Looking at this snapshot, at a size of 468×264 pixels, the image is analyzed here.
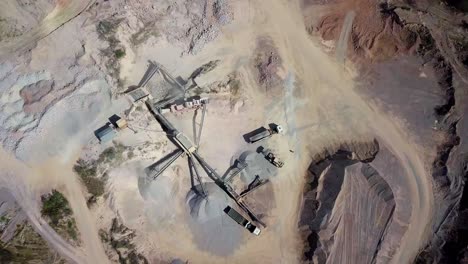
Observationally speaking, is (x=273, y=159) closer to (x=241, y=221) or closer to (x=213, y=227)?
(x=241, y=221)

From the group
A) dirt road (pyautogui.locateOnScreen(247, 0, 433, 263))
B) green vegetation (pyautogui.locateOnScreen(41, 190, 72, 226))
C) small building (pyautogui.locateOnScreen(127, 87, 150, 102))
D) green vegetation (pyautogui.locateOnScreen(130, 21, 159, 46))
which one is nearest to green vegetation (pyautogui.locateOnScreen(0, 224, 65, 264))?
green vegetation (pyautogui.locateOnScreen(41, 190, 72, 226))

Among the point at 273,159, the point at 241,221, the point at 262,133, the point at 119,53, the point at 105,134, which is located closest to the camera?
the point at 105,134

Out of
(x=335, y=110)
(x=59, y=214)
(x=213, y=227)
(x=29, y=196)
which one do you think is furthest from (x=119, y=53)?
(x=335, y=110)

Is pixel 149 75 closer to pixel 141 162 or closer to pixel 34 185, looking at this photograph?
pixel 141 162

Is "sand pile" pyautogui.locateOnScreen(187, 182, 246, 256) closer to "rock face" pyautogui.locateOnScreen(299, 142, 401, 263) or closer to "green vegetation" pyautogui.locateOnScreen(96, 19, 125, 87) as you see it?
"rock face" pyautogui.locateOnScreen(299, 142, 401, 263)

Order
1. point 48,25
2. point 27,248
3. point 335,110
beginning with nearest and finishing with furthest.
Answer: point 27,248 → point 48,25 → point 335,110

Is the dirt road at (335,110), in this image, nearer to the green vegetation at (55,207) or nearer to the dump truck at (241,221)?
the dump truck at (241,221)

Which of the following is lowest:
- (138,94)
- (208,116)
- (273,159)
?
(273,159)

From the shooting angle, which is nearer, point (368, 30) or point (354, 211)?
point (354, 211)
